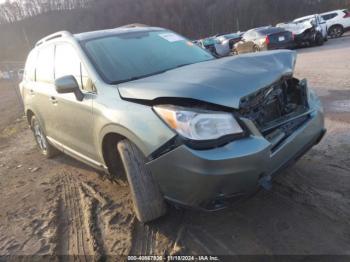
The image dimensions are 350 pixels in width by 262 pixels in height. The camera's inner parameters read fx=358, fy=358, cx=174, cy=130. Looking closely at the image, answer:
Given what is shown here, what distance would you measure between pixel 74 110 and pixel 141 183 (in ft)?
4.28

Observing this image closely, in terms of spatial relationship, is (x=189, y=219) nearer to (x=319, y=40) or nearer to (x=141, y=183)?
(x=141, y=183)

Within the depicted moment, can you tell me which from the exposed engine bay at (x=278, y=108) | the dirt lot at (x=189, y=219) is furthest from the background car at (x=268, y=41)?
the exposed engine bay at (x=278, y=108)

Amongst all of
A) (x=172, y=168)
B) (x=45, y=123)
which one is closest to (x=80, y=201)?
(x=45, y=123)

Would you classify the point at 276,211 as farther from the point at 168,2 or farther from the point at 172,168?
the point at 168,2

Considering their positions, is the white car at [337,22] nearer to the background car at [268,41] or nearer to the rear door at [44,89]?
the background car at [268,41]

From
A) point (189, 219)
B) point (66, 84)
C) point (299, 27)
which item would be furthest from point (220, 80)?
point (299, 27)

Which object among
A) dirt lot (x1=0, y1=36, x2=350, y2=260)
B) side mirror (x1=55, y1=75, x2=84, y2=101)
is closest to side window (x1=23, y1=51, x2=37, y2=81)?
dirt lot (x1=0, y1=36, x2=350, y2=260)

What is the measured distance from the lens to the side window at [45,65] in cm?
455

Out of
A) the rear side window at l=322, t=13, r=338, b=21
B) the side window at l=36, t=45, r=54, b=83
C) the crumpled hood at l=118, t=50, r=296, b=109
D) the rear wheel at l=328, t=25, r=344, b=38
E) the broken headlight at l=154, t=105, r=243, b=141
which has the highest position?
the side window at l=36, t=45, r=54, b=83

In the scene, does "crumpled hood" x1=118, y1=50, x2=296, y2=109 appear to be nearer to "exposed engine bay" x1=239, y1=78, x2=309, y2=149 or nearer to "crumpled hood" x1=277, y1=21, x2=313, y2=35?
"exposed engine bay" x1=239, y1=78, x2=309, y2=149

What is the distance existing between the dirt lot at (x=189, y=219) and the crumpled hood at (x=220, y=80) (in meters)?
0.91

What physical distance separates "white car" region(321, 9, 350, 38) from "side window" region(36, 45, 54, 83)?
21.4 meters

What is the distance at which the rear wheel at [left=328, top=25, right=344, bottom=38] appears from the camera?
22.3 meters

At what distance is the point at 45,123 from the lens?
4926mm
